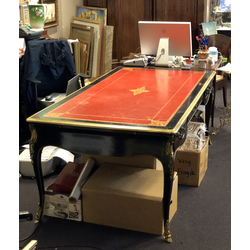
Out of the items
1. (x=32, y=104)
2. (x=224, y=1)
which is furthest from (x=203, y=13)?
(x=32, y=104)

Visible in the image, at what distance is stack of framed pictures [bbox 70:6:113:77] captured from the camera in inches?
216

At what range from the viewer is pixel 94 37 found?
5516mm

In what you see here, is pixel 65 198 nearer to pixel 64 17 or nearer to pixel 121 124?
pixel 121 124

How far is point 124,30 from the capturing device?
5848mm

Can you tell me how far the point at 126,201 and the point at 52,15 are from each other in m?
3.73

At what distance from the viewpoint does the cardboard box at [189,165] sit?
2965mm

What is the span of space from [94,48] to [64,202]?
3.49 m

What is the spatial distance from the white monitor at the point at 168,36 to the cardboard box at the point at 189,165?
3.81 feet

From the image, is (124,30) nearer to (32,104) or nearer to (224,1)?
(224,1)

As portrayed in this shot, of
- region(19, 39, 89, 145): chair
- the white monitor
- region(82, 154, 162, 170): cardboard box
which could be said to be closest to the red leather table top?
the white monitor

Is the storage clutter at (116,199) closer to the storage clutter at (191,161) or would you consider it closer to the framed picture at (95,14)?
the storage clutter at (191,161)

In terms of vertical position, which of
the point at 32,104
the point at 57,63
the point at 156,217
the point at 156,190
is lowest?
the point at 156,217

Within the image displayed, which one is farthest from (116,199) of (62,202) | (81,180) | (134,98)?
(134,98)

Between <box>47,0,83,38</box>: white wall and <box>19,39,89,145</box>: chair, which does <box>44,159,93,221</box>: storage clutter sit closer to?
<box>19,39,89,145</box>: chair
